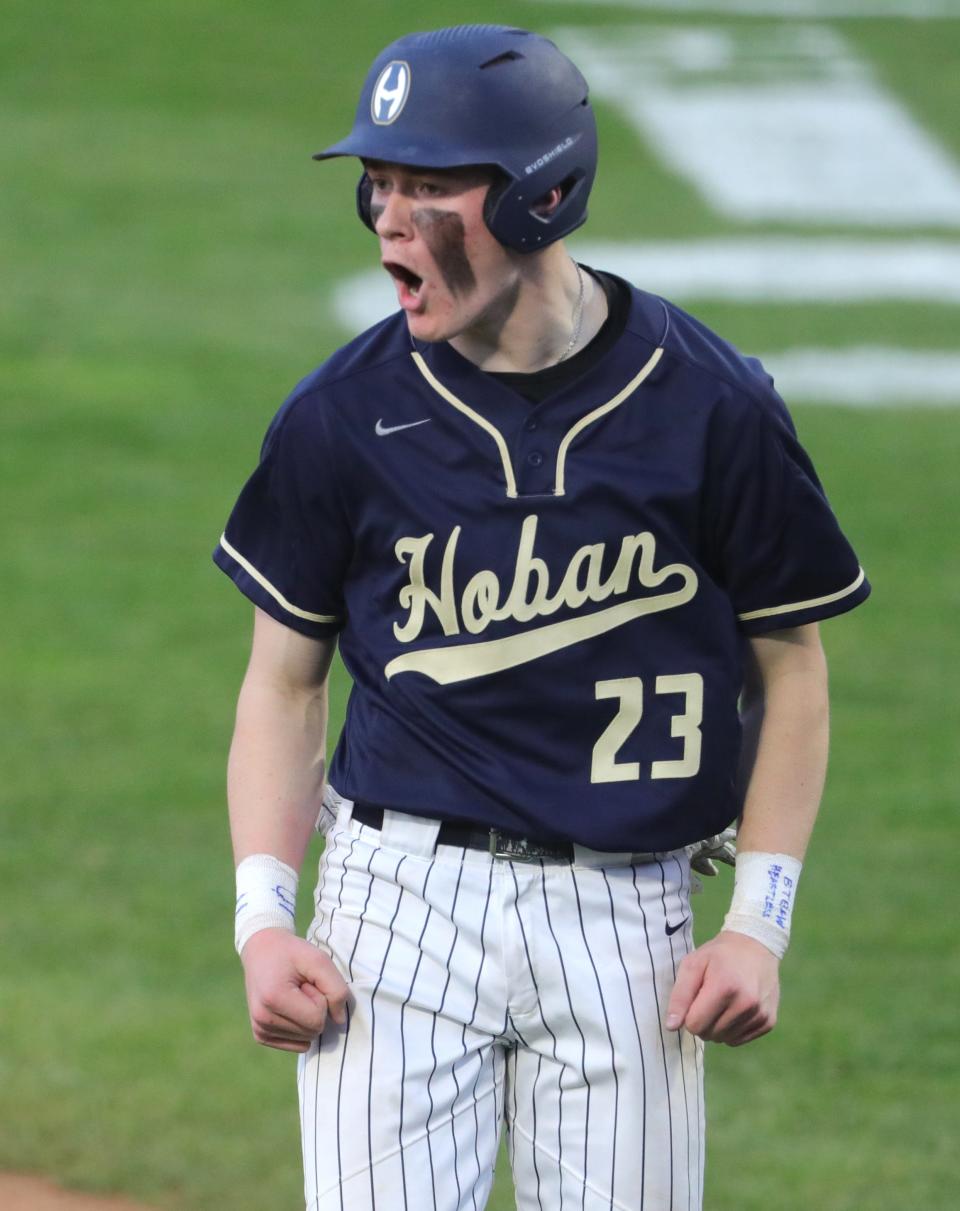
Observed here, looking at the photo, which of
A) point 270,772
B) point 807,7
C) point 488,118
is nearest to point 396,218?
point 488,118

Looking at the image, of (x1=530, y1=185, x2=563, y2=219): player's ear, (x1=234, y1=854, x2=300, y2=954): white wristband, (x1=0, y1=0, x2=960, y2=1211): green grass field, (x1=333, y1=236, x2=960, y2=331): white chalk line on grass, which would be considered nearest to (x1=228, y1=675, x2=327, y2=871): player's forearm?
(x1=234, y1=854, x2=300, y2=954): white wristband

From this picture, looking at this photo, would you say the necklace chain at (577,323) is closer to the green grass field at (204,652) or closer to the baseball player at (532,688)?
the baseball player at (532,688)

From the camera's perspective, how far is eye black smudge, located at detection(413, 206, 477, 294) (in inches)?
112

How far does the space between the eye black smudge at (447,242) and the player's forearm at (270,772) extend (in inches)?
26.4

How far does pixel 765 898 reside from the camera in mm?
3031

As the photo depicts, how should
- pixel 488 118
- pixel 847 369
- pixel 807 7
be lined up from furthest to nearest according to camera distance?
pixel 807 7 < pixel 847 369 < pixel 488 118

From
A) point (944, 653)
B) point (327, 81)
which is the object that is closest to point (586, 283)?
point (944, 653)

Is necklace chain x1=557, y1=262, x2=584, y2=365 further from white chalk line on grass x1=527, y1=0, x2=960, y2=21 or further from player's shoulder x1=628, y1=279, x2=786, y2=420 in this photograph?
white chalk line on grass x1=527, y1=0, x2=960, y2=21

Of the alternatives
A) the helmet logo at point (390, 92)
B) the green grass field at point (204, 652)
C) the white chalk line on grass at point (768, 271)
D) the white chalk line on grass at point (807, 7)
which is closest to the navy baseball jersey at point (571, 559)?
the helmet logo at point (390, 92)

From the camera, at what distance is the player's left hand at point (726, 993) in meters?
2.90

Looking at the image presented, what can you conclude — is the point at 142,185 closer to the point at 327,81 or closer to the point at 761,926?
the point at 327,81

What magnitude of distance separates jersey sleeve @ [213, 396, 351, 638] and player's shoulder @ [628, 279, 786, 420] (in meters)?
0.48

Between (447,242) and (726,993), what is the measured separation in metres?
1.06

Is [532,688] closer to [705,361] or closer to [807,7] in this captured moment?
[705,361]
